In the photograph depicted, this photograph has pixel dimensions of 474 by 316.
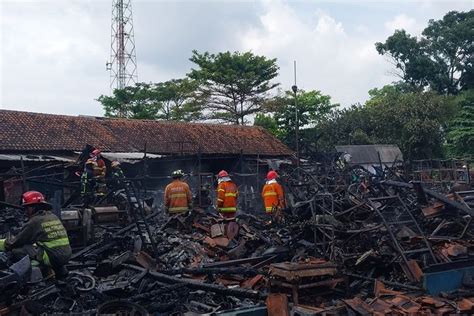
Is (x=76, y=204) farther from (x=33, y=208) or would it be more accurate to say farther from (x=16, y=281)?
(x=16, y=281)

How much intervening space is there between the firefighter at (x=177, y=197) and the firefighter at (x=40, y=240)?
15.8 feet

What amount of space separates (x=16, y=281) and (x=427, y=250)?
6225mm

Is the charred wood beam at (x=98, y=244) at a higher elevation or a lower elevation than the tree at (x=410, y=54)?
lower

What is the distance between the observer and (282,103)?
37.9 metres

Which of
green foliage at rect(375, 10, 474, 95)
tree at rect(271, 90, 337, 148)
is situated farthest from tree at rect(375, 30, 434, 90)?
tree at rect(271, 90, 337, 148)

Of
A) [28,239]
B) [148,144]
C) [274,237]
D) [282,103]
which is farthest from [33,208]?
[282,103]

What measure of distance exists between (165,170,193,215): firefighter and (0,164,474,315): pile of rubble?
2.29 ft

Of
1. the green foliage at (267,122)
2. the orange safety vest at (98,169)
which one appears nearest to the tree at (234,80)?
the green foliage at (267,122)

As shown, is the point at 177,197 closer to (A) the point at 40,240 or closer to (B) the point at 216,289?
(B) the point at 216,289

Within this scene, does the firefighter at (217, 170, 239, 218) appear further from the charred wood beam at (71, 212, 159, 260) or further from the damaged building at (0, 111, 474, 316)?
the charred wood beam at (71, 212, 159, 260)

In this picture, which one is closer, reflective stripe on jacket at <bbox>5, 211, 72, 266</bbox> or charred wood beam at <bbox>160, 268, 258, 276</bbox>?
reflective stripe on jacket at <bbox>5, 211, 72, 266</bbox>

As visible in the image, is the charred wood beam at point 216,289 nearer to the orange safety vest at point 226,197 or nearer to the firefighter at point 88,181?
the orange safety vest at point 226,197

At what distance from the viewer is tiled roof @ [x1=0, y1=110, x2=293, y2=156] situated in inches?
914

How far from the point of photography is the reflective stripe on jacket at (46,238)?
7371 millimetres
